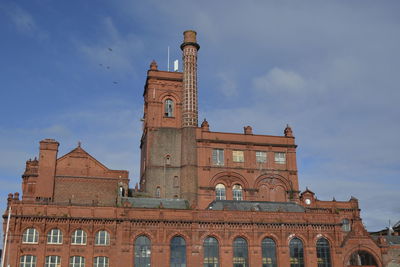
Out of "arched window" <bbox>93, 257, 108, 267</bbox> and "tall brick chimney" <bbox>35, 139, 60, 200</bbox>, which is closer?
"arched window" <bbox>93, 257, 108, 267</bbox>

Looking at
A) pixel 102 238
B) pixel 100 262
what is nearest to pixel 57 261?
pixel 100 262

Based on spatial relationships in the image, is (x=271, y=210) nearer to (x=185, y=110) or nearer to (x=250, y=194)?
(x=250, y=194)

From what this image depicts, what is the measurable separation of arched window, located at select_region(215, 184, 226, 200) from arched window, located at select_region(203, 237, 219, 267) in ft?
34.7

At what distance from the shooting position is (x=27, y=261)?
169 ft

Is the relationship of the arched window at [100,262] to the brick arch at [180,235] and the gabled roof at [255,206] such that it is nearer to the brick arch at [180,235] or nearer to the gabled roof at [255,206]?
the brick arch at [180,235]

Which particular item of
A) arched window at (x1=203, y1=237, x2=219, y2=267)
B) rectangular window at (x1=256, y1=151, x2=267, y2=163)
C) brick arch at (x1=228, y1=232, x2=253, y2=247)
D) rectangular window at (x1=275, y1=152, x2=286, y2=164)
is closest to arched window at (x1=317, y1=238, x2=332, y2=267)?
brick arch at (x1=228, y1=232, x2=253, y2=247)

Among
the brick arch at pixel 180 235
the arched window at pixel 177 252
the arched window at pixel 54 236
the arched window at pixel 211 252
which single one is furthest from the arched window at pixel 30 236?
the arched window at pixel 211 252

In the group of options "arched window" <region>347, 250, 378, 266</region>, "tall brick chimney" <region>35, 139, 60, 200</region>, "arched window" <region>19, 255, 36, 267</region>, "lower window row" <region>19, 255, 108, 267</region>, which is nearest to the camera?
"arched window" <region>19, 255, 36, 267</region>

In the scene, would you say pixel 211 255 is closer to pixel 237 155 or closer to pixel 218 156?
pixel 218 156

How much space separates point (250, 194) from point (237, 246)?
11796 millimetres

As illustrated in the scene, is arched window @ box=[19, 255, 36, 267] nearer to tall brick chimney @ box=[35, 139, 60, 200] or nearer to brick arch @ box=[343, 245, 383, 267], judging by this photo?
tall brick chimney @ box=[35, 139, 60, 200]

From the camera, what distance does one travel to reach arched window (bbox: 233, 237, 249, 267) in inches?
2226

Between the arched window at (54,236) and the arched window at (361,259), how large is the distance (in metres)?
37.4

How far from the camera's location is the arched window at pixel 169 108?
2842 inches
